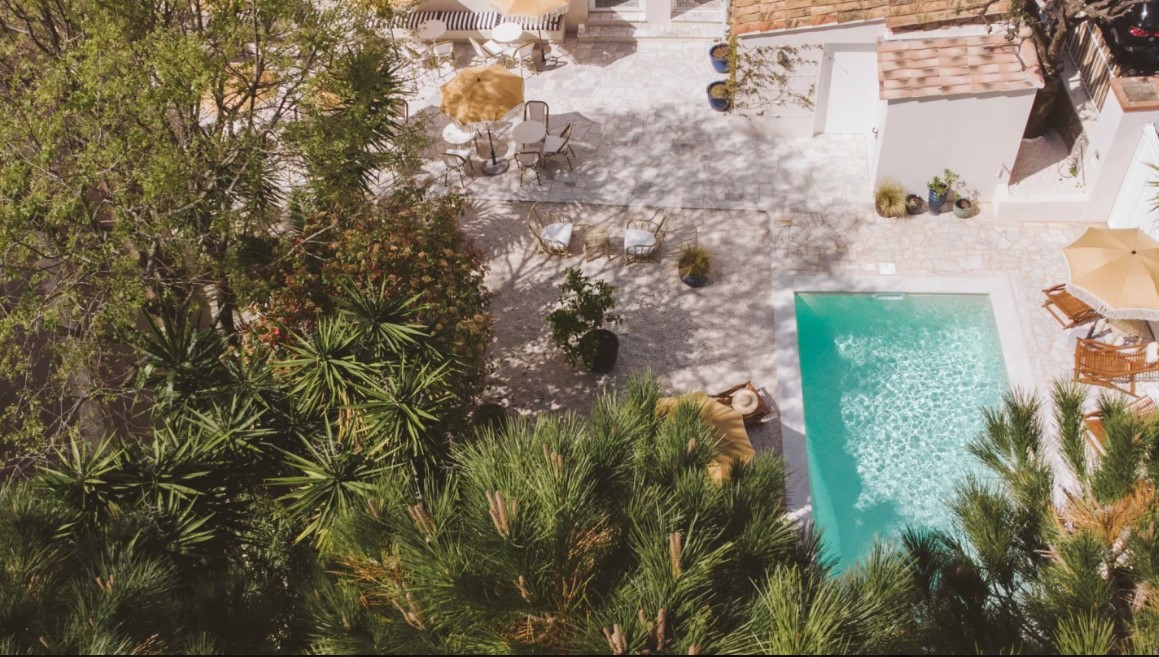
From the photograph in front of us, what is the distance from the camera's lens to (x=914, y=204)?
18875 mm

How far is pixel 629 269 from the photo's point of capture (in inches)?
738

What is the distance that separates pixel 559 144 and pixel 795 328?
7.32 metres

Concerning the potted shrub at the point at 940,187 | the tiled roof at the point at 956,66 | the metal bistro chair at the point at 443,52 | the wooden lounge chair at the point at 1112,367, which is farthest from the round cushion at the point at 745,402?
the metal bistro chair at the point at 443,52

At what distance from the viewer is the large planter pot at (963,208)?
18578mm

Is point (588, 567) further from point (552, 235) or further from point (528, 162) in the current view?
point (528, 162)

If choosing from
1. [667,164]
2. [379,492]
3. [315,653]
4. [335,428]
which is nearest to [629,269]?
[667,164]

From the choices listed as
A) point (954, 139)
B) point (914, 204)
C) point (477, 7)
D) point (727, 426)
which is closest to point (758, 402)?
point (727, 426)

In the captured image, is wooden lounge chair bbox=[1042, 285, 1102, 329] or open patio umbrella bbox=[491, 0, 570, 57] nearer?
wooden lounge chair bbox=[1042, 285, 1102, 329]

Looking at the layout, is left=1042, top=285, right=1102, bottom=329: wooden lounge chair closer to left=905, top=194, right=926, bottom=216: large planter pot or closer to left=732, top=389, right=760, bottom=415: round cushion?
left=905, top=194, right=926, bottom=216: large planter pot

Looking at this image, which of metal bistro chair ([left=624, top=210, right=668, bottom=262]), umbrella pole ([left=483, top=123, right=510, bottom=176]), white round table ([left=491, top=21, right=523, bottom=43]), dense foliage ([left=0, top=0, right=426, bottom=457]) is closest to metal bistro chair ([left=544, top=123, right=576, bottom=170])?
umbrella pole ([left=483, top=123, right=510, bottom=176])

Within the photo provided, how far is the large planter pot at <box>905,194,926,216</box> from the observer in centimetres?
1888

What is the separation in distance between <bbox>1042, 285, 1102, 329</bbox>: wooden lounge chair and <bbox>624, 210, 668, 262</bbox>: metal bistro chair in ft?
25.1

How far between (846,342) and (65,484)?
13319 mm

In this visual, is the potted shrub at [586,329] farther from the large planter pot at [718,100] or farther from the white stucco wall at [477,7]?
the white stucco wall at [477,7]
